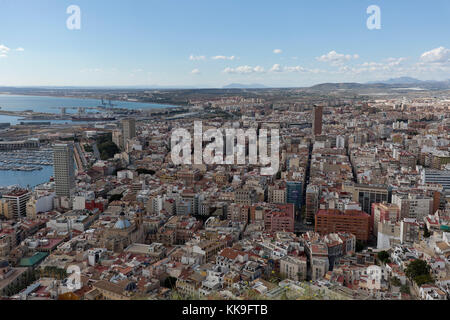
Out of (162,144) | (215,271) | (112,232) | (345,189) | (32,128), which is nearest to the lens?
(215,271)

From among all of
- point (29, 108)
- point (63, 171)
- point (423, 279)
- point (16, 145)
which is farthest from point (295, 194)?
point (29, 108)

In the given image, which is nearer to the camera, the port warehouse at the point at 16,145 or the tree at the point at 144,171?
the tree at the point at 144,171

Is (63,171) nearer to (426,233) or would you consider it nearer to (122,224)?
(122,224)

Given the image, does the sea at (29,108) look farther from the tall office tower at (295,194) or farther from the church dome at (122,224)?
the tall office tower at (295,194)

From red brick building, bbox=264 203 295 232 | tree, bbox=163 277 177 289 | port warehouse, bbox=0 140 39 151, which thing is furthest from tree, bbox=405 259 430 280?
port warehouse, bbox=0 140 39 151

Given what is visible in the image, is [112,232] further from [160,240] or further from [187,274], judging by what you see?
[187,274]

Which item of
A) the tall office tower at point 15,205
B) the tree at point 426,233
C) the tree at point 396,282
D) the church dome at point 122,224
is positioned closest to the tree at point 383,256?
the tree at point 396,282

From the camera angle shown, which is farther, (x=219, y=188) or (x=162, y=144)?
(x=162, y=144)
